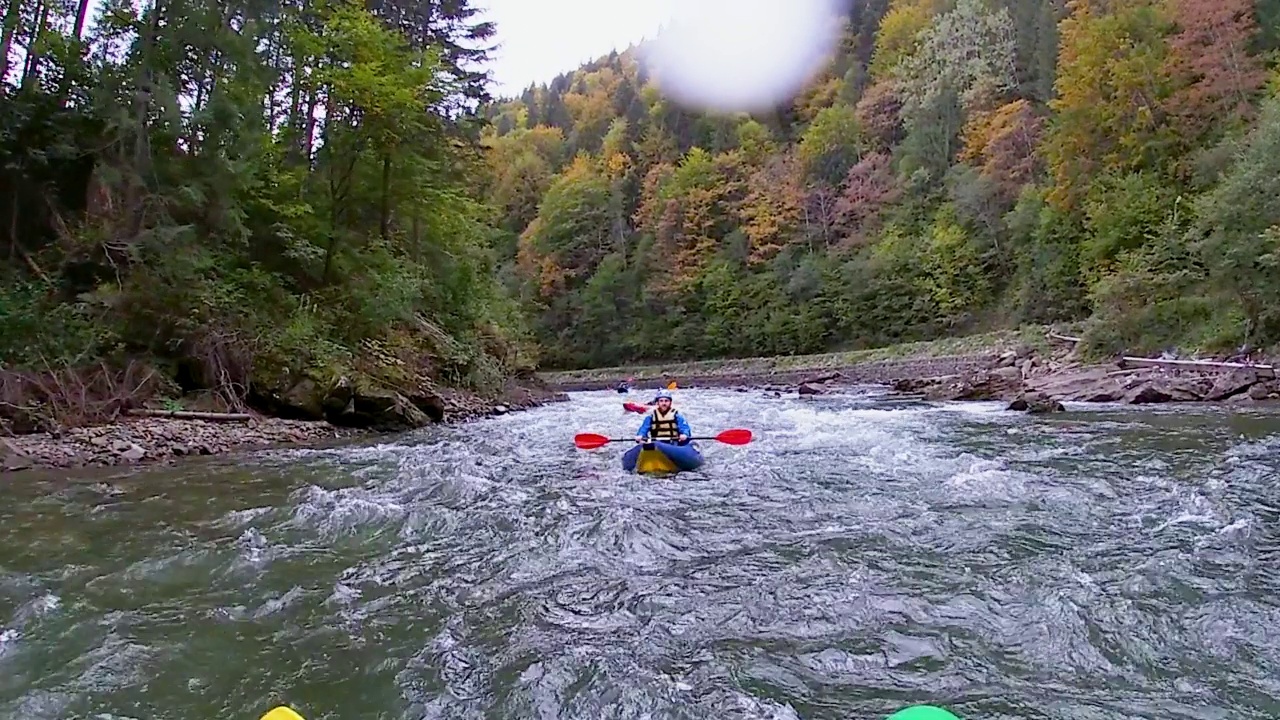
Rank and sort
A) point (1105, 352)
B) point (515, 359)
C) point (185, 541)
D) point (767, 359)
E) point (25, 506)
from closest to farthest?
1. point (185, 541)
2. point (25, 506)
3. point (1105, 352)
4. point (515, 359)
5. point (767, 359)

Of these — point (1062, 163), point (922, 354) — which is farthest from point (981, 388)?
point (1062, 163)

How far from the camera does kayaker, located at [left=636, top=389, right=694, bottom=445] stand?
33.3 feet

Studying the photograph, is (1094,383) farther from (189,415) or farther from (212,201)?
(212,201)

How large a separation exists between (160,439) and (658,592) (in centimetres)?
884

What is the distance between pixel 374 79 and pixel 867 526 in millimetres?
13809

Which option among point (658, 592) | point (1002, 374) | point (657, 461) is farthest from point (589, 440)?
point (1002, 374)

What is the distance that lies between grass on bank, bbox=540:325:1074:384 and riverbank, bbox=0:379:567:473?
67.0 ft

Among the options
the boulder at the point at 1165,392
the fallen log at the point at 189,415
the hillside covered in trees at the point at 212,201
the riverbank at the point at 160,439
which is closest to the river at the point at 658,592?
the riverbank at the point at 160,439

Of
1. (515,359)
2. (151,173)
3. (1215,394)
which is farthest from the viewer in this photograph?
(515,359)

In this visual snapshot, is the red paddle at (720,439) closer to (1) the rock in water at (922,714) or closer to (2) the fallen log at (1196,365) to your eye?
(1) the rock in water at (922,714)

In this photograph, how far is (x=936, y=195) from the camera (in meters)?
38.7

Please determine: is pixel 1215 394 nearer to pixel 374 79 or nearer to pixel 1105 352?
pixel 1105 352

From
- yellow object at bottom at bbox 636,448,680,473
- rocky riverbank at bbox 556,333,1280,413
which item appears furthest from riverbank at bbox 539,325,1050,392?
yellow object at bottom at bbox 636,448,680,473

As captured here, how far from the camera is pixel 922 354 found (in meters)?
30.5
